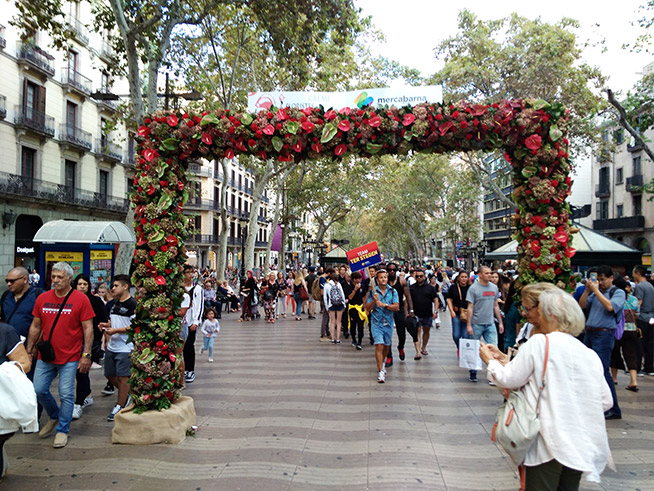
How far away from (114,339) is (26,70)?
72.6 ft

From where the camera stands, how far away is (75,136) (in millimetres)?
25203

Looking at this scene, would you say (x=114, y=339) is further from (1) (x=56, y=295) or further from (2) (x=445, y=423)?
(2) (x=445, y=423)

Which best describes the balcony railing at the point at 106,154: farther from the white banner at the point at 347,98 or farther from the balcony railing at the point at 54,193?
the white banner at the point at 347,98

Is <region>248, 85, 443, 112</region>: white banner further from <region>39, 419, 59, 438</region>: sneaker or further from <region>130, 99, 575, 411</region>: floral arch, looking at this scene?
<region>39, 419, 59, 438</region>: sneaker

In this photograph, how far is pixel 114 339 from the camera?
545 centimetres

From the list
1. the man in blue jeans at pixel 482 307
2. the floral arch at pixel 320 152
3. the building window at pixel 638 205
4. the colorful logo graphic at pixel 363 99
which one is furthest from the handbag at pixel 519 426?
the building window at pixel 638 205

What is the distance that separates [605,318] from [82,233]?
13462 millimetres

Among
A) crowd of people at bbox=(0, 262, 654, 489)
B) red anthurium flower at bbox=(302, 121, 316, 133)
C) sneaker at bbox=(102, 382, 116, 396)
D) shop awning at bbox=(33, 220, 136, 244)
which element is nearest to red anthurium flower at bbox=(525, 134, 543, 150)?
crowd of people at bbox=(0, 262, 654, 489)

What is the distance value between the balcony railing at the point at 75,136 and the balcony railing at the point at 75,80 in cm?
209

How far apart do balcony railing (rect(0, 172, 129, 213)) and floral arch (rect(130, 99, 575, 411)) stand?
1948 cm

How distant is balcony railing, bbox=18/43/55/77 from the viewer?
21.4 m

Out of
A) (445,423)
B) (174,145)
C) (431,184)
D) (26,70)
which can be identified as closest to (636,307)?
(445,423)

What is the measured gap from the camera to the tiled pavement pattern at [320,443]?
12.6 ft

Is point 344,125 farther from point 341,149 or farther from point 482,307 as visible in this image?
point 482,307
